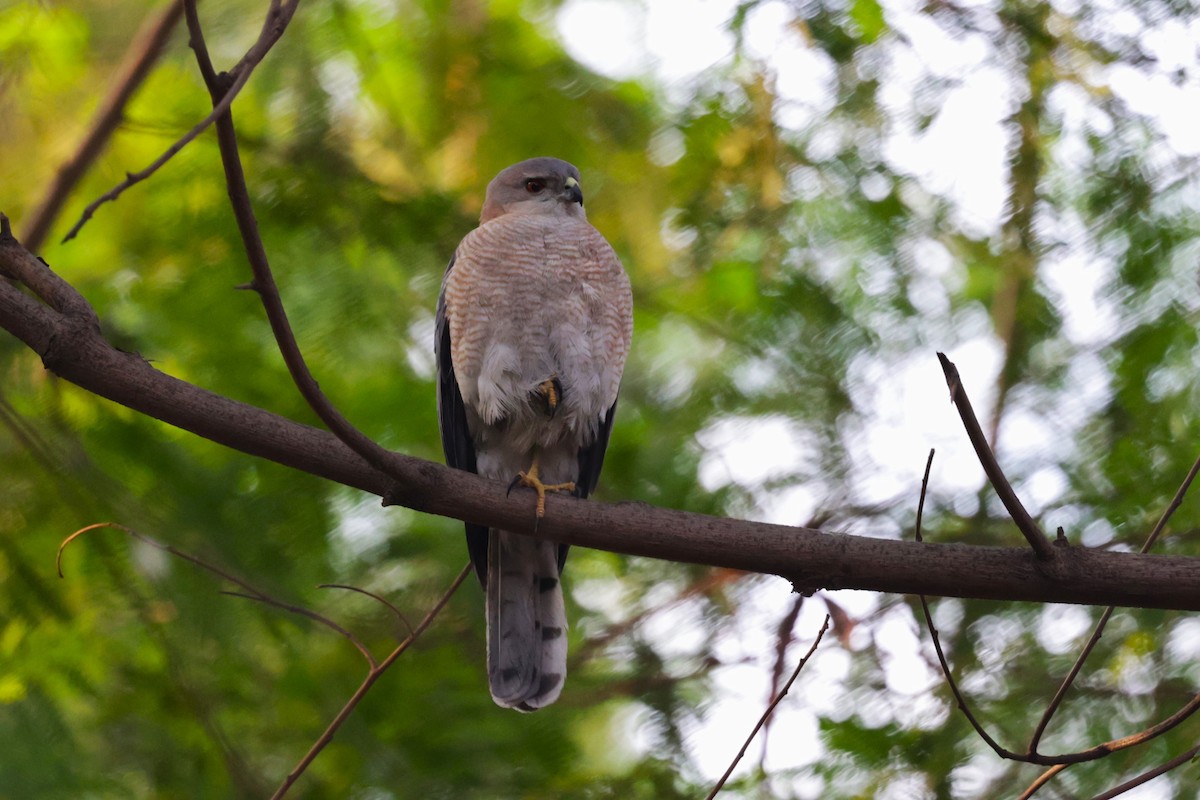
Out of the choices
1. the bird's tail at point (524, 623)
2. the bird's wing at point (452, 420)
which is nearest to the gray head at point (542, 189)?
the bird's wing at point (452, 420)

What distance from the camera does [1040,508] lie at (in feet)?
15.1

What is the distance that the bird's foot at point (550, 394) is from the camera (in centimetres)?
446

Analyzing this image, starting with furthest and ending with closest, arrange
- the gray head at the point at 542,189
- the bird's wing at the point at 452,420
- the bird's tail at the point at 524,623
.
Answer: the gray head at the point at 542,189 → the bird's wing at the point at 452,420 → the bird's tail at the point at 524,623

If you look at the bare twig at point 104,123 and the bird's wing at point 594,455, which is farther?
the bird's wing at point 594,455

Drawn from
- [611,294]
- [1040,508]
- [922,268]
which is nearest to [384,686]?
[611,294]

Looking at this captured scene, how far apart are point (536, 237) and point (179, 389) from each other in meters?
2.11

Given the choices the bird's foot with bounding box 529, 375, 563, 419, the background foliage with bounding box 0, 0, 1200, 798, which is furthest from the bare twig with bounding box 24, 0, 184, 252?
the bird's foot with bounding box 529, 375, 563, 419

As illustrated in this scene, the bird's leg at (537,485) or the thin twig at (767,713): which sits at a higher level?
the bird's leg at (537,485)

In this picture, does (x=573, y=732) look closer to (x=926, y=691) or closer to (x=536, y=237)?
(x=926, y=691)

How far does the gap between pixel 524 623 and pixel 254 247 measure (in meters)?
2.44

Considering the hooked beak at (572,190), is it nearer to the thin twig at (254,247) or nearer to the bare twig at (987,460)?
the thin twig at (254,247)

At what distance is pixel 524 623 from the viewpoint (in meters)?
4.49

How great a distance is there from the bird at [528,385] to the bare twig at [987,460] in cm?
201

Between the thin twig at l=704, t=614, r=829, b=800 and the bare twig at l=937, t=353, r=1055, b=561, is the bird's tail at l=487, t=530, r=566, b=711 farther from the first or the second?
the bare twig at l=937, t=353, r=1055, b=561
